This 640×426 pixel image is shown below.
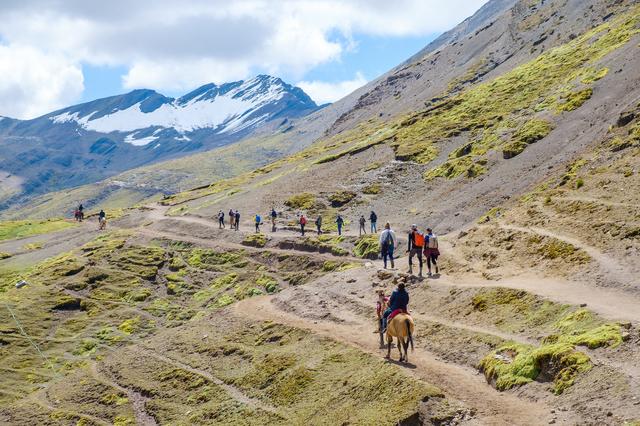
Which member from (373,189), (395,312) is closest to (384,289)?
(395,312)

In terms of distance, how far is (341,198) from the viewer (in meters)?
80.6

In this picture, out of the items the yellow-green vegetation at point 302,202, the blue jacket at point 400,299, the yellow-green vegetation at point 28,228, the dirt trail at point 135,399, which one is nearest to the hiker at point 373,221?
the yellow-green vegetation at point 302,202

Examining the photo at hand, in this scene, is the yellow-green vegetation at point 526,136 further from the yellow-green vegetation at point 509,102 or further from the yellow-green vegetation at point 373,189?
the yellow-green vegetation at point 373,189

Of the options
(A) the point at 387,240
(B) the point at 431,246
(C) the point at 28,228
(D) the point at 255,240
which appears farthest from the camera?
(C) the point at 28,228

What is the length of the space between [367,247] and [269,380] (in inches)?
1005

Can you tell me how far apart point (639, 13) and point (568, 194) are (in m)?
70.5

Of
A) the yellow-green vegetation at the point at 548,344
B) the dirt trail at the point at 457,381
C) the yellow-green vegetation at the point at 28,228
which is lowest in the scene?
the dirt trail at the point at 457,381

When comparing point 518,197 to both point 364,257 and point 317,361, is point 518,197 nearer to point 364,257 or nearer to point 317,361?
point 364,257

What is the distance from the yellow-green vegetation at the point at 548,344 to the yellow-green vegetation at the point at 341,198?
167ft

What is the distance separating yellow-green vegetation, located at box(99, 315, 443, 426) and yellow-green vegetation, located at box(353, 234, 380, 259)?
14840mm

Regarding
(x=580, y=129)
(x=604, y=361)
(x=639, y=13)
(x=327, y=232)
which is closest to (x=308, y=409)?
(x=604, y=361)

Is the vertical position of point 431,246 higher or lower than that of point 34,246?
lower

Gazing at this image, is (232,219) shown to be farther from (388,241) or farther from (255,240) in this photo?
(388,241)

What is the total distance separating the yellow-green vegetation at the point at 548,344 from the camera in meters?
20.7
